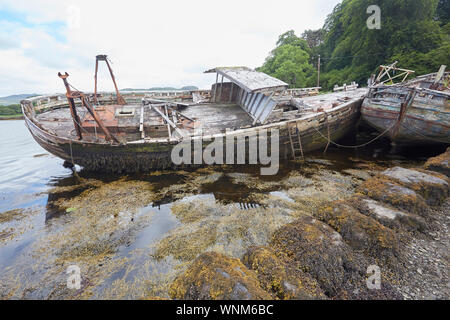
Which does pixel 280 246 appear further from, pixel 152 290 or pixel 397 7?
pixel 397 7

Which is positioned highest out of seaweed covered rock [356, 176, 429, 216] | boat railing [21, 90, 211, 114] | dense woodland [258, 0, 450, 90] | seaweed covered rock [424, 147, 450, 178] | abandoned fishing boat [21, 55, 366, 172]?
dense woodland [258, 0, 450, 90]

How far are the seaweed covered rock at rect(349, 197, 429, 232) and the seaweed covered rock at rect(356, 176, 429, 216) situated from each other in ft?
0.81

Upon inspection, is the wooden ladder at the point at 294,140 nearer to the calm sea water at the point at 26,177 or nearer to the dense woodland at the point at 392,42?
the calm sea water at the point at 26,177

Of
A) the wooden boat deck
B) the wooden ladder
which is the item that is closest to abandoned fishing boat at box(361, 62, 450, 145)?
the wooden boat deck

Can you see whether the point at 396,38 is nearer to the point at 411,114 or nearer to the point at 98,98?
the point at 411,114

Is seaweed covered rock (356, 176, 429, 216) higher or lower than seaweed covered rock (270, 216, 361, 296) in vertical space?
higher

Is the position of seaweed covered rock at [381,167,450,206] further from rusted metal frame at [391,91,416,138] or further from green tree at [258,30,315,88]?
green tree at [258,30,315,88]

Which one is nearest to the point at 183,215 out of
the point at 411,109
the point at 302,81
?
the point at 411,109

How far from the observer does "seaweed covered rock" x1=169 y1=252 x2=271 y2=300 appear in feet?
7.50

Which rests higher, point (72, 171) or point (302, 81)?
point (302, 81)

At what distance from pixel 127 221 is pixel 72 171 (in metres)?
7.10

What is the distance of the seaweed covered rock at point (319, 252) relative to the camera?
291cm

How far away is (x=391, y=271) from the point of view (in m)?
3.08

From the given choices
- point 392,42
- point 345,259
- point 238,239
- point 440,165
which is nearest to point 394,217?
point 345,259
